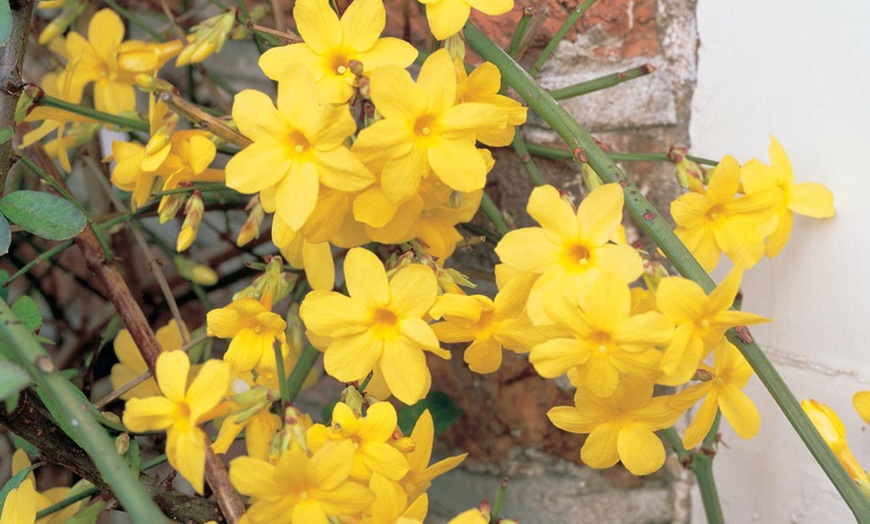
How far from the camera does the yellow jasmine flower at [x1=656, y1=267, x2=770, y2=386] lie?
54 cm

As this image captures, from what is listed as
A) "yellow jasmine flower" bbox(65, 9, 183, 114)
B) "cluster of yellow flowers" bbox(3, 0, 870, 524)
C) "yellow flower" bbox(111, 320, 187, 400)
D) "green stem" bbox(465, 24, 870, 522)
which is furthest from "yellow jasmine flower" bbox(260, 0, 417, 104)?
"yellow flower" bbox(111, 320, 187, 400)

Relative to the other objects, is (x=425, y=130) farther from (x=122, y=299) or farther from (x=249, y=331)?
(x=122, y=299)

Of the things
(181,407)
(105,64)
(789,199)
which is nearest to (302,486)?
(181,407)

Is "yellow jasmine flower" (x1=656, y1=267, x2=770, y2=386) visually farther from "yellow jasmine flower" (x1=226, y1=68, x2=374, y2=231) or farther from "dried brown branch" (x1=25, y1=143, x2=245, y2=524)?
"dried brown branch" (x1=25, y1=143, x2=245, y2=524)

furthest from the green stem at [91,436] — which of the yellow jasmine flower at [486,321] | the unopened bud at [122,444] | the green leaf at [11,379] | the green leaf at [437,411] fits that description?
the green leaf at [437,411]

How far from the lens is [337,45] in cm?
65

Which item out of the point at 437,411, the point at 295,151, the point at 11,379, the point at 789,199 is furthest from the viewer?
the point at 437,411

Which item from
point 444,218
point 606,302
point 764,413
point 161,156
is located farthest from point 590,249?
point 764,413

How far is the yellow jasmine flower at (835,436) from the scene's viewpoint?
70 cm

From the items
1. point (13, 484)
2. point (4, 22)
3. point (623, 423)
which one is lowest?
point (13, 484)

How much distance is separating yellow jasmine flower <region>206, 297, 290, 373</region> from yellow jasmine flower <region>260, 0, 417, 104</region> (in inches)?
7.0

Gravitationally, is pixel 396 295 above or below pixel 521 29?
below

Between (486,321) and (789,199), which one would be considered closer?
(486,321)

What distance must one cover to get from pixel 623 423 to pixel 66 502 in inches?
18.5
